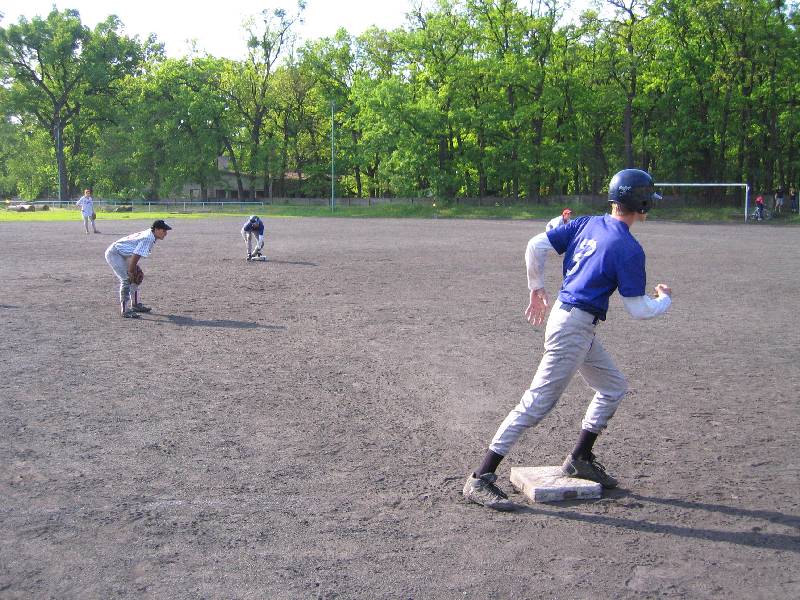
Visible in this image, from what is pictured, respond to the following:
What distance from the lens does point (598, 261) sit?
4262 mm

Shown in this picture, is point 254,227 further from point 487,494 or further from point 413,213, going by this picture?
point 413,213

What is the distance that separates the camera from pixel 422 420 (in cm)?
621

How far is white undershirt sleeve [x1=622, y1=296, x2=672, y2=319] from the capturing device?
4.10 m

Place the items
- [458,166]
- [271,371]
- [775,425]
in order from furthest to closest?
1. [458,166]
2. [271,371]
3. [775,425]

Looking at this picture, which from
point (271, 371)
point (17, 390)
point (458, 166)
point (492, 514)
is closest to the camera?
point (492, 514)

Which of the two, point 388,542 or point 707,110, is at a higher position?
point 707,110

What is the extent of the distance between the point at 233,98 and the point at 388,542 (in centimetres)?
7877

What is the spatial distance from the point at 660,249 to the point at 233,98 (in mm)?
62005

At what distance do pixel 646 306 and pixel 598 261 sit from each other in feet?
1.28

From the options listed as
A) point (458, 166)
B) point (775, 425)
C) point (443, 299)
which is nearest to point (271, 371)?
point (775, 425)

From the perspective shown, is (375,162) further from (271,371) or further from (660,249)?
(271,371)

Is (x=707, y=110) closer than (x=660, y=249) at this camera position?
No

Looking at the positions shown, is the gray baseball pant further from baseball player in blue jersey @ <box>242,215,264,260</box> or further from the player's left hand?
the player's left hand

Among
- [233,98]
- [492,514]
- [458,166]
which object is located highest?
[233,98]
